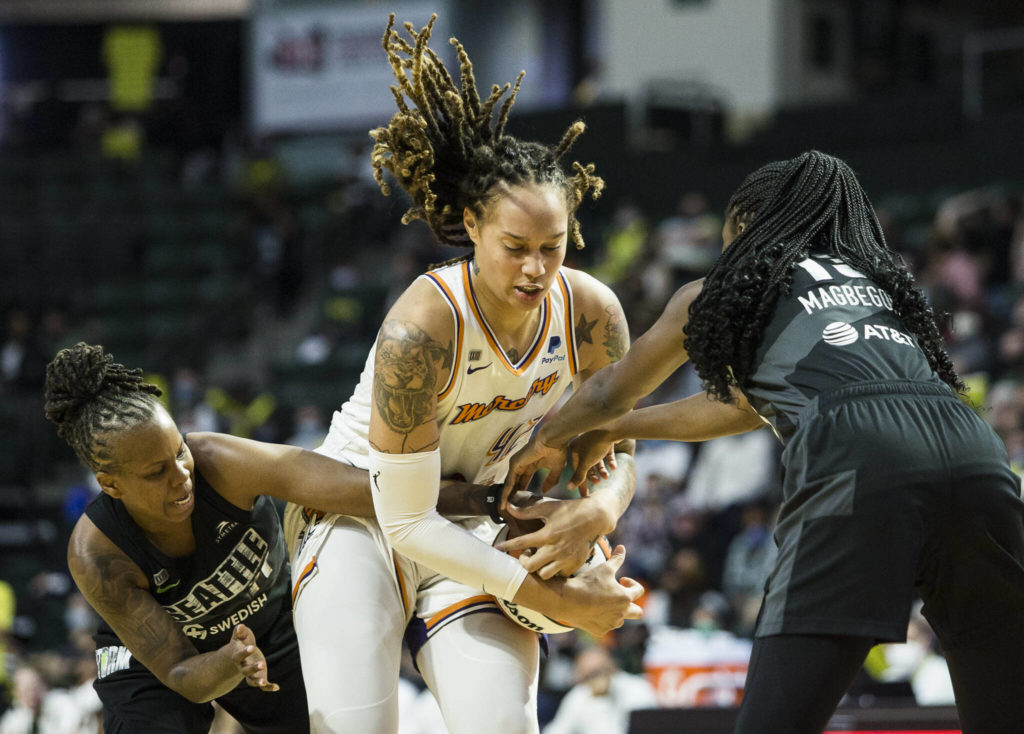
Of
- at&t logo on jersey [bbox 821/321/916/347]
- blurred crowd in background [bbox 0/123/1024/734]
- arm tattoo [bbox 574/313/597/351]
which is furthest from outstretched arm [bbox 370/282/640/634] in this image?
blurred crowd in background [bbox 0/123/1024/734]

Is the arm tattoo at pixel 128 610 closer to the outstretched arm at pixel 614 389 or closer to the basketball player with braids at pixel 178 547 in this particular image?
the basketball player with braids at pixel 178 547

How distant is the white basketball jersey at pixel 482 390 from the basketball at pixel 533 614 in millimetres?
259

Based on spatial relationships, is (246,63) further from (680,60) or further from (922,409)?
(922,409)

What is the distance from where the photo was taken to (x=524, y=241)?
344cm

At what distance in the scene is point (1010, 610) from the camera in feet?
9.40

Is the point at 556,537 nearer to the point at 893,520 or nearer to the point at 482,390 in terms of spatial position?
the point at 482,390

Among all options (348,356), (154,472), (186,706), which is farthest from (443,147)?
(348,356)

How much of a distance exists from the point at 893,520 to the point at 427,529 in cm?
127

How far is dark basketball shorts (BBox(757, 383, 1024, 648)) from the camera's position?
9.02 ft

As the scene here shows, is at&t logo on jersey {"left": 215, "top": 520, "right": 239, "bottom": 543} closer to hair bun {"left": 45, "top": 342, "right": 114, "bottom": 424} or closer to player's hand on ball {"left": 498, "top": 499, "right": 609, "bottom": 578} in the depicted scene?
hair bun {"left": 45, "top": 342, "right": 114, "bottom": 424}

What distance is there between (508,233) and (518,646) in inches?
44.6

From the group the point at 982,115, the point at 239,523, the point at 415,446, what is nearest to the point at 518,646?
the point at 415,446

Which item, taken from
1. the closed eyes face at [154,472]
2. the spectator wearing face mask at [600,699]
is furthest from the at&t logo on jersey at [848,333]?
the spectator wearing face mask at [600,699]

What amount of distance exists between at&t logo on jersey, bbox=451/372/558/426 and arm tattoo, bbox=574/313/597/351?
160 mm
